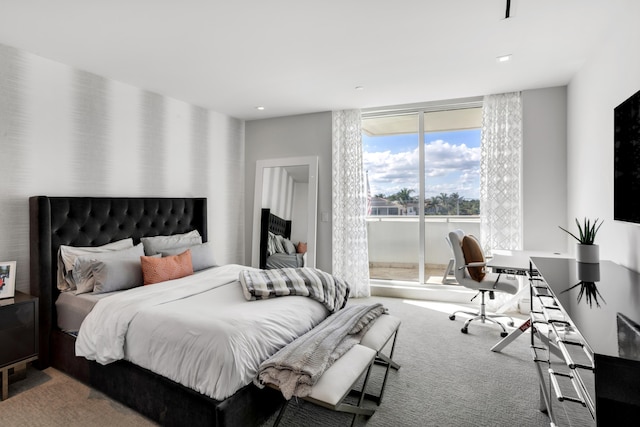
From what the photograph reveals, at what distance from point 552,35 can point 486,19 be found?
0.64 meters

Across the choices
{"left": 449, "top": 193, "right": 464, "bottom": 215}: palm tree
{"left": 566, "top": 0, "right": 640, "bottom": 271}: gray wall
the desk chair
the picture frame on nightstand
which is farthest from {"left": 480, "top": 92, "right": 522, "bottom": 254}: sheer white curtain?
the picture frame on nightstand

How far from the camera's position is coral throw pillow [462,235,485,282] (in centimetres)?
330

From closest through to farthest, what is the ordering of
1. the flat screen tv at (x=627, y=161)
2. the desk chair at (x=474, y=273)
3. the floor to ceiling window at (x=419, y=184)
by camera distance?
the flat screen tv at (x=627, y=161) < the desk chair at (x=474, y=273) < the floor to ceiling window at (x=419, y=184)

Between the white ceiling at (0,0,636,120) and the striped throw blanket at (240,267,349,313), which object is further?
A: the striped throw blanket at (240,267,349,313)

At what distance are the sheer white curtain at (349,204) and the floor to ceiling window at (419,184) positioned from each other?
29 centimetres

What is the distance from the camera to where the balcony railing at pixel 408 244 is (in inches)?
178

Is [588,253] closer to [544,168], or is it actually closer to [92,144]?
[544,168]

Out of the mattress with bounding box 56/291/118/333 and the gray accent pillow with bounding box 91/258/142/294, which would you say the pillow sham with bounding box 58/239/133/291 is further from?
the gray accent pillow with bounding box 91/258/142/294

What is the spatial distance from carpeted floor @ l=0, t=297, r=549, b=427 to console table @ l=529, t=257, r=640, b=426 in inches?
15.2

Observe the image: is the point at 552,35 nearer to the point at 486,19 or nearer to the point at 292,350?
the point at 486,19

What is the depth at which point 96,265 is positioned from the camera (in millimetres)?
2742

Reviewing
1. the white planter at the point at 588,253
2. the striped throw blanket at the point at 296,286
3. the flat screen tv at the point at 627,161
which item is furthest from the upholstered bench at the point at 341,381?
the flat screen tv at the point at 627,161

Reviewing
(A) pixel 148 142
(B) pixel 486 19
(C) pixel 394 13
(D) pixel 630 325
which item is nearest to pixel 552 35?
(B) pixel 486 19

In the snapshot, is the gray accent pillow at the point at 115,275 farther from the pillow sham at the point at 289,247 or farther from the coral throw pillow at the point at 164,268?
the pillow sham at the point at 289,247
